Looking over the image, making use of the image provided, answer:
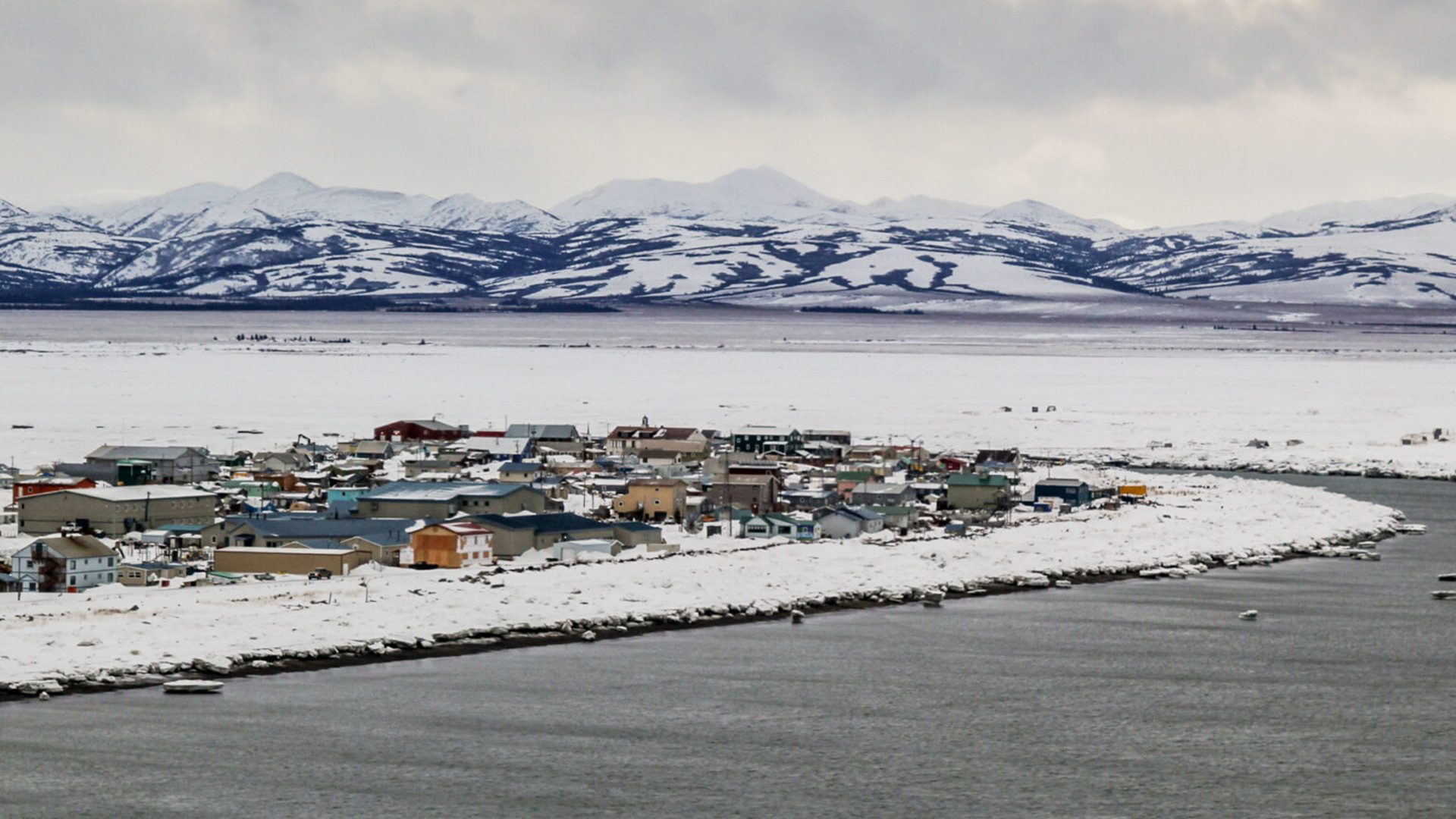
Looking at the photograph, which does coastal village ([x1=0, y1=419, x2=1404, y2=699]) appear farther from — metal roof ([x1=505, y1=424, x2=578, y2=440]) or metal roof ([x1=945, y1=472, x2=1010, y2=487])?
metal roof ([x1=505, y1=424, x2=578, y2=440])

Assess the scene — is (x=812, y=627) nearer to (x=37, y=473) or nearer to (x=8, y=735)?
(x=8, y=735)

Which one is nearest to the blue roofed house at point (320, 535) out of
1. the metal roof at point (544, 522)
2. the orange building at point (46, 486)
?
the metal roof at point (544, 522)

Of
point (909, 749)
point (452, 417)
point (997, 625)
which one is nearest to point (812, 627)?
point (997, 625)

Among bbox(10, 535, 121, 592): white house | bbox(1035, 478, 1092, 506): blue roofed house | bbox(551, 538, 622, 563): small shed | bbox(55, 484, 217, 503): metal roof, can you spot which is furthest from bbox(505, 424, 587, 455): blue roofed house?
bbox(10, 535, 121, 592): white house

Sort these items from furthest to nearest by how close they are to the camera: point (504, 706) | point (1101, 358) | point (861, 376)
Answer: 1. point (1101, 358)
2. point (861, 376)
3. point (504, 706)

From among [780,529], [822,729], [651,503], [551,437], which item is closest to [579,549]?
[780,529]

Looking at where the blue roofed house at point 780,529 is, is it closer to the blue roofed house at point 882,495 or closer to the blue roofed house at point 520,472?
the blue roofed house at point 882,495
